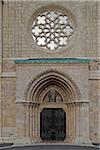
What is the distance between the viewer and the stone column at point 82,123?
21.4 metres

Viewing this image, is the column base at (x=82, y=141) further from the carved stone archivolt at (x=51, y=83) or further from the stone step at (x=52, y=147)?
the carved stone archivolt at (x=51, y=83)

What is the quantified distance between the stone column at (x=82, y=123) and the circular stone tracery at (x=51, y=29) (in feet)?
12.1

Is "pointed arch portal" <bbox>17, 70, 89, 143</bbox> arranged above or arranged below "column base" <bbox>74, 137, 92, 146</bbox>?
above

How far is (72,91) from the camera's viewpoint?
21922mm

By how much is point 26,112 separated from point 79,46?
4.43 meters

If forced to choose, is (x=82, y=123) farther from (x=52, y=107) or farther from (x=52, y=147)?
(x=52, y=147)

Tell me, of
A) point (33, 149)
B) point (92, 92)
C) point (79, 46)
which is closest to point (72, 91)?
point (92, 92)

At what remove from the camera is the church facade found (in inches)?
856

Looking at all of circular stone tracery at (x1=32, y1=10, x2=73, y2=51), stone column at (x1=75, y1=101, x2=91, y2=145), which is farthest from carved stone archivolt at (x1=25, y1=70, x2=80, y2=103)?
circular stone tracery at (x1=32, y1=10, x2=73, y2=51)

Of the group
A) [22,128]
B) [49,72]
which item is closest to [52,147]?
[22,128]

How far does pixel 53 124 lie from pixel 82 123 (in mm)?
2032

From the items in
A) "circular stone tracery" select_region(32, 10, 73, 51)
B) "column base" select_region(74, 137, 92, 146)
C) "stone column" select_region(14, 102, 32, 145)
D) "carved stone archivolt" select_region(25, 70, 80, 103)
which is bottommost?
"column base" select_region(74, 137, 92, 146)

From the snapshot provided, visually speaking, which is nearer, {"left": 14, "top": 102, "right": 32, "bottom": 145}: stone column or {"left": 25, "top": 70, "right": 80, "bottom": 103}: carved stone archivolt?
{"left": 14, "top": 102, "right": 32, "bottom": 145}: stone column

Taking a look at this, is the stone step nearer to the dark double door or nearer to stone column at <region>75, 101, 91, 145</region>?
stone column at <region>75, 101, 91, 145</region>
